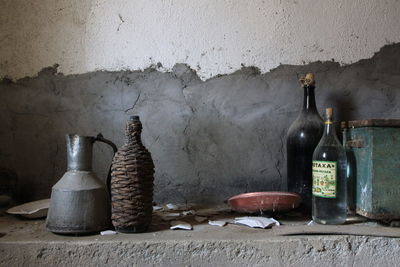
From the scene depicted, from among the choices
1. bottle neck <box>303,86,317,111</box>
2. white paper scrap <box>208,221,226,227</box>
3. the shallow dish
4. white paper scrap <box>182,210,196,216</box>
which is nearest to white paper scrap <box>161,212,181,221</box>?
white paper scrap <box>182,210,196,216</box>

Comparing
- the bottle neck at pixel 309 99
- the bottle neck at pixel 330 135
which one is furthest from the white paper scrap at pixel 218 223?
the bottle neck at pixel 309 99

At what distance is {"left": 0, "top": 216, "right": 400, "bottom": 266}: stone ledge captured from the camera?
2.94 ft

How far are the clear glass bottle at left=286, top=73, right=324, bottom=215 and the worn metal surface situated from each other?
22cm

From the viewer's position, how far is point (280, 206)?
3.53ft

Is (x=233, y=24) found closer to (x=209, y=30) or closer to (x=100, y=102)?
(x=209, y=30)

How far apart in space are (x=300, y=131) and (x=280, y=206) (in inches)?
11.9

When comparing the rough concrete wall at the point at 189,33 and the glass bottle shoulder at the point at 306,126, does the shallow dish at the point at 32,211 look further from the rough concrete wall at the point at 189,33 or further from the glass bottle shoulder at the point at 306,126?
the glass bottle shoulder at the point at 306,126

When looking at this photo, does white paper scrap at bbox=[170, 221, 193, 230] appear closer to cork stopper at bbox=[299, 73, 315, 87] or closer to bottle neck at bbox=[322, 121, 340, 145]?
bottle neck at bbox=[322, 121, 340, 145]

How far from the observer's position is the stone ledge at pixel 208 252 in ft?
2.94

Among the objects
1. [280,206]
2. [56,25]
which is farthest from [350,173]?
[56,25]

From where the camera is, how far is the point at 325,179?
3.32 feet

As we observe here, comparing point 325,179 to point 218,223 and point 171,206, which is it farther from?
point 171,206

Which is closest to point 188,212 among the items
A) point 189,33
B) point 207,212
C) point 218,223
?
point 207,212

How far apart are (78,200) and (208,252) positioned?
0.38 meters
